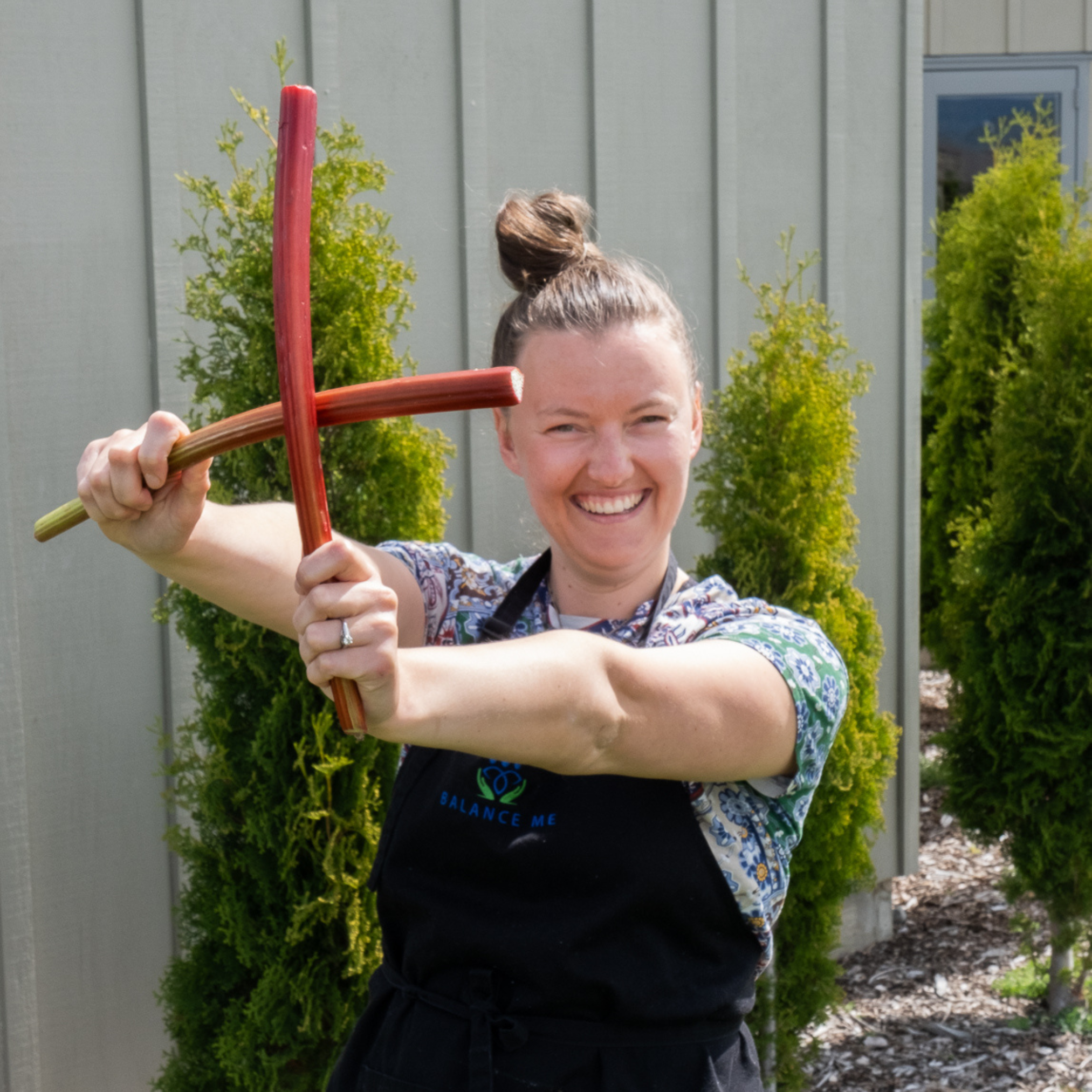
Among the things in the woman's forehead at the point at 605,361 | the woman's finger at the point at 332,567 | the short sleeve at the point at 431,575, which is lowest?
the short sleeve at the point at 431,575

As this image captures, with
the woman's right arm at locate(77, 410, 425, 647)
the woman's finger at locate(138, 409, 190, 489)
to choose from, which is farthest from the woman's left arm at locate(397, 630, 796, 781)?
the woman's finger at locate(138, 409, 190, 489)

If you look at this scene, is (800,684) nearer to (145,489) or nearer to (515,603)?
(515,603)

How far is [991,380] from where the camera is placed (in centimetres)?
559

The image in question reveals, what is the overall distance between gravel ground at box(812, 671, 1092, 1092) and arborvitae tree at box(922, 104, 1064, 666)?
1072 mm

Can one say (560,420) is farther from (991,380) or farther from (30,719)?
(991,380)

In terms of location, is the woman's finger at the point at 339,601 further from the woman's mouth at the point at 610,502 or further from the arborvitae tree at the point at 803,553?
the arborvitae tree at the point at 803,553

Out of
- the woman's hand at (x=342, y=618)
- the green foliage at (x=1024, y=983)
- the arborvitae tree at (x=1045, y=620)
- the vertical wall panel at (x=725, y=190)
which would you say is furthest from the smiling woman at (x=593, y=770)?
the green foliage at (x=1024, y=983)

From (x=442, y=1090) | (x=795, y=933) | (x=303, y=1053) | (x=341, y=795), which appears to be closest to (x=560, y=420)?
(x=442, y=1090)

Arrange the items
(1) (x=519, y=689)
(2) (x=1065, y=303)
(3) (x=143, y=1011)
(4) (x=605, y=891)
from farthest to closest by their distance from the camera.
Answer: (2) (x=1065, y=303) → (3) (x=143, y=1011) → (4) (x=605, y=891) → (1) (x=519, y=689)

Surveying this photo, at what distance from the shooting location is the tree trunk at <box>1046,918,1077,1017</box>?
4309mm

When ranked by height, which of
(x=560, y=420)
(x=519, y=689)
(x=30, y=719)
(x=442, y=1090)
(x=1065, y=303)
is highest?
(x=1065, y=303)

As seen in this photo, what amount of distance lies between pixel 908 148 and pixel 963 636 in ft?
6.02

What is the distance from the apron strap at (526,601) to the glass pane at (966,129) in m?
7.37

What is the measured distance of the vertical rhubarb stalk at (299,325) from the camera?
3.69ft
